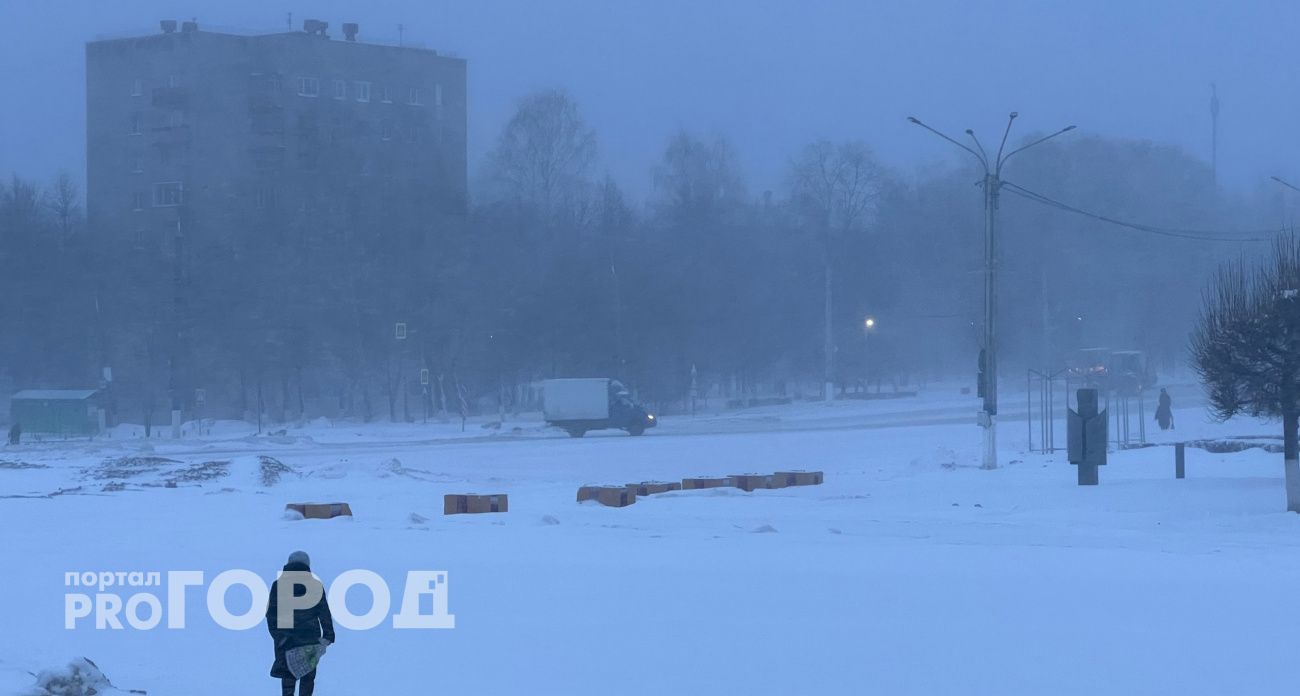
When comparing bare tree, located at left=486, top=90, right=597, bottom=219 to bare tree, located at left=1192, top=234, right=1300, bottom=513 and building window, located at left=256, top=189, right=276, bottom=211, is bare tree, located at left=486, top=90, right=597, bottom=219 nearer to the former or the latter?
building window, located at left=256, top=189, right=276, bottom=211

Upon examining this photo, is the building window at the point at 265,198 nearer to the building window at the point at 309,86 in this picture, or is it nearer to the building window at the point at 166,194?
the building window at the point at 166,194

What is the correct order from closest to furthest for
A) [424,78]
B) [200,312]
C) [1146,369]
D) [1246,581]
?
[1246,581] < [200,312] < [1146,369] < [424,78]

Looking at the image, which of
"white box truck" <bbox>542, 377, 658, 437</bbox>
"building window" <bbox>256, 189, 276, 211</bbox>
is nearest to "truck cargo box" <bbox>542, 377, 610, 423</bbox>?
"white box truck" <bbox>542, 377, 658, 437</bbox>

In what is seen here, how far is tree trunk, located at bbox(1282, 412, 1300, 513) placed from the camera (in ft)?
71.1

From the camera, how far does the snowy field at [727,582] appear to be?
10461 mm

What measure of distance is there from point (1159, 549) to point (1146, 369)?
5644cm

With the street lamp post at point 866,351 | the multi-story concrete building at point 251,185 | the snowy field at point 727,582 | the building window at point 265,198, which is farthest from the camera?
the street lamp post at point 866,351

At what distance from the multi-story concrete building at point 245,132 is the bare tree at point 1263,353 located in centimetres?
4682

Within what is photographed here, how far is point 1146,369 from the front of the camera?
69.6m

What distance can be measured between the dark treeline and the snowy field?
32246mm

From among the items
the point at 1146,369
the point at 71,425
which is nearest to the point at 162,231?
the point at 71,425

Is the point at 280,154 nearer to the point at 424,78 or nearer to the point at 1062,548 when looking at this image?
the point at 424,78

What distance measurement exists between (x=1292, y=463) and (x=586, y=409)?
30272 mm

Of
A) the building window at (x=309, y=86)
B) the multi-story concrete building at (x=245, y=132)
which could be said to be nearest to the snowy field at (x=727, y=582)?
the multi-story concrete building at (x=245, y=132)
